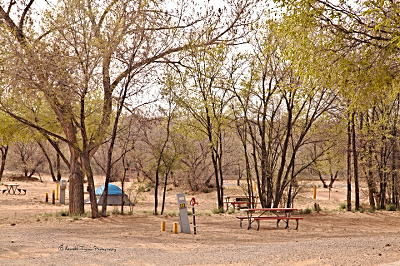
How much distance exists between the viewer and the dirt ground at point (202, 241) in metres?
7.43

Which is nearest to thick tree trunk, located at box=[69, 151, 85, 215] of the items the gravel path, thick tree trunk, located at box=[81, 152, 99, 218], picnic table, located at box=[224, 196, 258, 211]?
thick tree trunk, located at box=[81, 152, 99, 218]

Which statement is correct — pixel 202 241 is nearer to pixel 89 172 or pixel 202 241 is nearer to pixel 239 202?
pixel 89 172

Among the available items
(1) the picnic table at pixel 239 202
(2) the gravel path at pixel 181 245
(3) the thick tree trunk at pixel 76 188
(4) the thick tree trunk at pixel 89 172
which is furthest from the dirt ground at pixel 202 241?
(1) the picnic table at pixel 239 202

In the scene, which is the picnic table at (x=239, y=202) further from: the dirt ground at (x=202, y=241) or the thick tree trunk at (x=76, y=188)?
the thick tree trunk at (x=76, y=188)

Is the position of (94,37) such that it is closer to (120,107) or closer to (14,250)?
(120,107)

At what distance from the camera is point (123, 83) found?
15258mm

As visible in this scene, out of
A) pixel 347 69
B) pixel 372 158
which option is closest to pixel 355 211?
pixel 372 158

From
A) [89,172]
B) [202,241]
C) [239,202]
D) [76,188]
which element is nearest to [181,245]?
[202,241]

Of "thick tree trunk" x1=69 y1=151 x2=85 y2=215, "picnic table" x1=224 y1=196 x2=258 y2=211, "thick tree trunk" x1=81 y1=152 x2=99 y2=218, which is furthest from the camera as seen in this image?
"picnic table" x1=224 y1=196 x2=258 y2=211

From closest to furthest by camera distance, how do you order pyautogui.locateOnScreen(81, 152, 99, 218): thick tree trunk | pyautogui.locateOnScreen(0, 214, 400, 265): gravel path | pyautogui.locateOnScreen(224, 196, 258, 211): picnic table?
pyautogui.locateOnScreen(0, 214, 400, 265): gravel path, pyautogui.locateOnScreen(81, 152, 99, 218): thick tree trunk, pyautogui.locateOnScreen(224, 196, 258, 211): picnic table

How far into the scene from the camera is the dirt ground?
24.4ft

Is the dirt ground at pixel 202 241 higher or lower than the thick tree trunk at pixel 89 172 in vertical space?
lower

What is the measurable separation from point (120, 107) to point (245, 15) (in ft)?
19.9

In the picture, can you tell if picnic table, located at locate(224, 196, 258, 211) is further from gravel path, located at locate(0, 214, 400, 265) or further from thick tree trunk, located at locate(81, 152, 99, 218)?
thick tree trunk, located at locate(81, 152, 99, 218)
